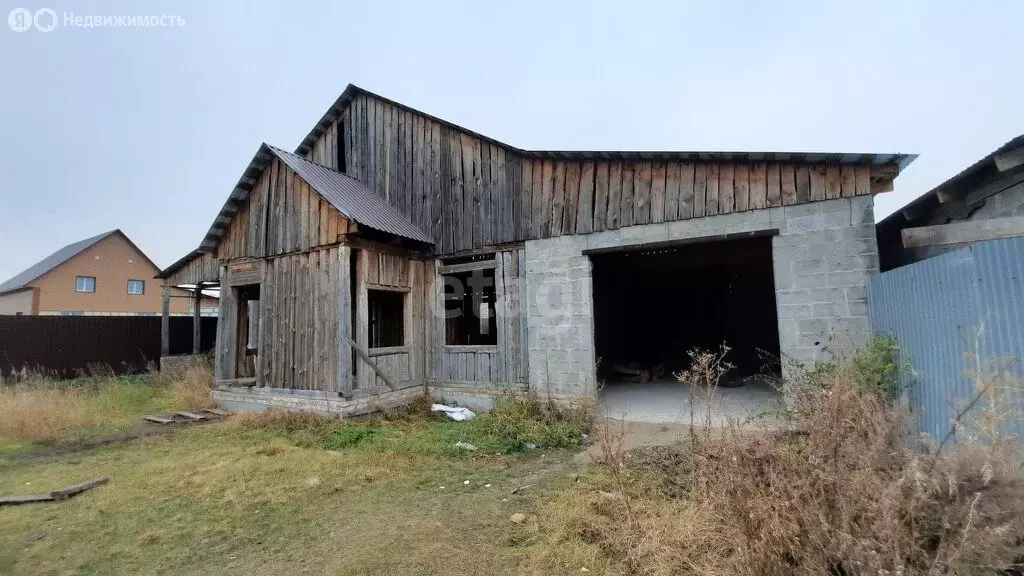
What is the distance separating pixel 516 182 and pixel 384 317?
5.31 meters

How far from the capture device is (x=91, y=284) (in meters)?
27.7

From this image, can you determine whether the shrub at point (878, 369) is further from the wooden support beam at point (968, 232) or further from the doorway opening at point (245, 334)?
the doorway opening at point (245, 334)

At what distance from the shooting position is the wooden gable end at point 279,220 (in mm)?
8648

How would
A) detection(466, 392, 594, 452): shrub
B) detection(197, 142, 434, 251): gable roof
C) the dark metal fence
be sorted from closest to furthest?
detection(466, 392, 594, 452): shrub
detection(197, 142, 434, 251): gable roof
the dark metal fence

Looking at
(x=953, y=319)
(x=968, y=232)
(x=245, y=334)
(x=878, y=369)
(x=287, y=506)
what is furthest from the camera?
(x=245, y=334)

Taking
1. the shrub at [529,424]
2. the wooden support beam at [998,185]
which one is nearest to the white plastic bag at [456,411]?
the shrub at [529,424]

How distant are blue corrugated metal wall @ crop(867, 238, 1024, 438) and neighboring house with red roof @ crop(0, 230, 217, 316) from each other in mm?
29608

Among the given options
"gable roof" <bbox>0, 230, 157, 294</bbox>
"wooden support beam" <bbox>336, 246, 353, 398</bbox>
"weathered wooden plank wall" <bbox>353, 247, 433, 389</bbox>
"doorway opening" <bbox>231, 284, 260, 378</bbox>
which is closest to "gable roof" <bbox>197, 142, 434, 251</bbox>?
"weathered wooden plank wall" <bbox>353, 247, 433, 389</bbox>

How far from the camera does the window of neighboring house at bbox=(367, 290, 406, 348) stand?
11.5 m

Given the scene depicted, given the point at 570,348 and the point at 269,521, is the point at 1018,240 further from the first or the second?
the point at 269,521

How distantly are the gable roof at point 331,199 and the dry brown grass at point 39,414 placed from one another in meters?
3.95

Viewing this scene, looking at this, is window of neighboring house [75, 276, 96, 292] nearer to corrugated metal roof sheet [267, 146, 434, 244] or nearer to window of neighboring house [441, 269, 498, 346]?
corrugated metal roof sheet [267, 146, 434, 244]

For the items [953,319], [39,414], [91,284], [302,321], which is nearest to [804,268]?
[953,319]

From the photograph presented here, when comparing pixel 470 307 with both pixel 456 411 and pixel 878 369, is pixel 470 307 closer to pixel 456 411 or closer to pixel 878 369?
pixel 456 411
